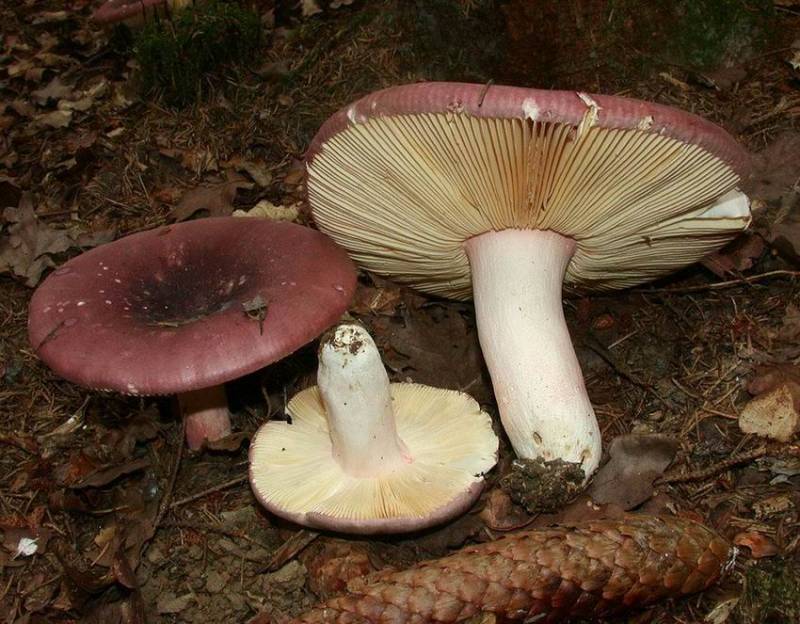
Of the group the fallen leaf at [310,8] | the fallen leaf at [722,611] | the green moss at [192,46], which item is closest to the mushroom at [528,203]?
the fallen leaf at [722,611]

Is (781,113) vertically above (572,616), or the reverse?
(781,113)

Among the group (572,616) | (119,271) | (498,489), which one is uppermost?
(119,271)

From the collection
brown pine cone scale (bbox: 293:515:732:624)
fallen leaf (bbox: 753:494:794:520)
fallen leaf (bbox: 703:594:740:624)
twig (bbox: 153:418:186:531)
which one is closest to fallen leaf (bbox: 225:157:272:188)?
twig (bbox: 153:418:186:531)

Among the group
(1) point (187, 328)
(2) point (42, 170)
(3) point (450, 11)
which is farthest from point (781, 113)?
(2) point (42, 170)

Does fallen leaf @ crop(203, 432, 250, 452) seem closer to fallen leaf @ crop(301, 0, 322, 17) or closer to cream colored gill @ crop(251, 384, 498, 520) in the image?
cream colored gill @ crop(251, 384, 498, 520)

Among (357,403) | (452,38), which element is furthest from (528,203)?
(452,38)

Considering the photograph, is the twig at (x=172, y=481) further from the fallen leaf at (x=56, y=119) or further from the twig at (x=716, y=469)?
the fallen leaf at (x=56, y=119)

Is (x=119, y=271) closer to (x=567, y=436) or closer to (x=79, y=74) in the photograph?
(x=567, y=436)
